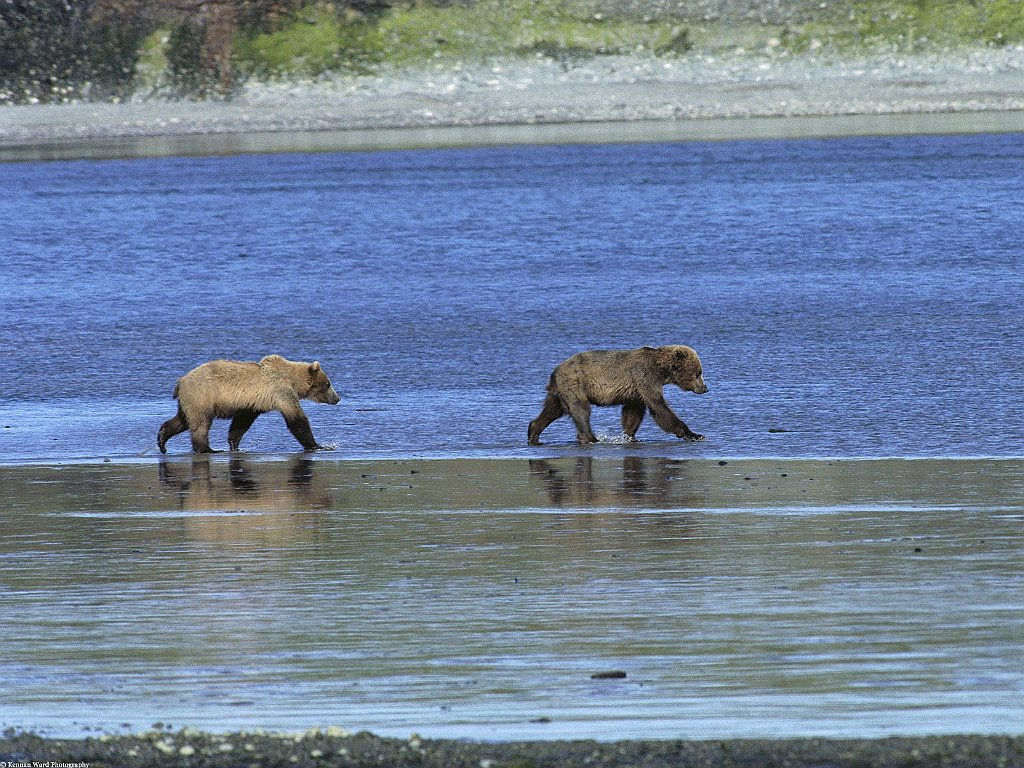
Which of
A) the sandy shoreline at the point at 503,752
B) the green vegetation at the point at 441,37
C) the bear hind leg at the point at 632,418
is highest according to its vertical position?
the sandy shoreline at the point at 503,752

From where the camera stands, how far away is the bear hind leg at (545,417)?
11.9 metres

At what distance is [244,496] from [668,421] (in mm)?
2986

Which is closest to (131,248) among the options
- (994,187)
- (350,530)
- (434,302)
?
(434,302)

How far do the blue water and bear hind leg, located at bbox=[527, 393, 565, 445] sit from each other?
24 cm

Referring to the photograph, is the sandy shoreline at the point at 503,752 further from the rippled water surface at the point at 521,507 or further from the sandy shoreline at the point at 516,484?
the sandy shoreline at the point at 516,484

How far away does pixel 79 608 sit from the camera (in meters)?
7.18

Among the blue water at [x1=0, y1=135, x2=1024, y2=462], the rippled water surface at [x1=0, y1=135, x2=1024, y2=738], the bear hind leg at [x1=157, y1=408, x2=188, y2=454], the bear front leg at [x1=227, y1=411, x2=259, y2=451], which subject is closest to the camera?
the rippled water surface at [x1=0, y1=135, x2=1024, y2=738]

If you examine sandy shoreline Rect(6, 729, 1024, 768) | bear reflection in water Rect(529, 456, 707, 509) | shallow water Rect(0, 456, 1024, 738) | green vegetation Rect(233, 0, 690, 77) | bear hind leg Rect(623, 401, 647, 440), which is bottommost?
green vegetation Rect(233, 0, 690, 77)

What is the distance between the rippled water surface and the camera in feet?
19.4

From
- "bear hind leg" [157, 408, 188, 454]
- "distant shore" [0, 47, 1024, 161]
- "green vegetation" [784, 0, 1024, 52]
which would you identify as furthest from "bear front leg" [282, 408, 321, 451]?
"green vegetation" [784, 0, 1024, 52]

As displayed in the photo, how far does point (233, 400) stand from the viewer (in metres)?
11.8

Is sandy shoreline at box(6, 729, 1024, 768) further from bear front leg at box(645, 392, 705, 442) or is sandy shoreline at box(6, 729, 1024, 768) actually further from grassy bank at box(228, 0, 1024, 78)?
grassy bank at box(228, 0, 1024, 78)

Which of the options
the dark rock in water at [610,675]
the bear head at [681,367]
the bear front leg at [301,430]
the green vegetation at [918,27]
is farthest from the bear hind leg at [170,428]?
the green vegetation at [918,27]

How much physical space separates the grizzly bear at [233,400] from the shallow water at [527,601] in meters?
1.18
